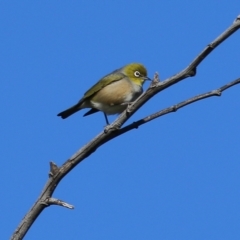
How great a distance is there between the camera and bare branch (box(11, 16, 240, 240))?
4.16m

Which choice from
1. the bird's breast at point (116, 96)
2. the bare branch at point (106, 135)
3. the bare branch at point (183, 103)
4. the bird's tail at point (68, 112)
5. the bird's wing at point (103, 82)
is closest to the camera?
Result: the bare branch at point (106, 135)

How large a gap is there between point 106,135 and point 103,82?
5222 mm

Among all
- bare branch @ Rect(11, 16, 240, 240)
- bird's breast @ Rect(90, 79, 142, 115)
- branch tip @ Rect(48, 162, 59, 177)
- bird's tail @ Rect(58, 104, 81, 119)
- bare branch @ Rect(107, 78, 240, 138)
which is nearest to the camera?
bare branch @ Rect(11, 16, 240, 240)

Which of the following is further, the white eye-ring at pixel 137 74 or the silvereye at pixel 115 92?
the white eye-ring at pixel 137 74

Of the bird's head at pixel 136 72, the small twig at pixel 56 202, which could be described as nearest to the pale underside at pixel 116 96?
the bird's head at pixel 136 72

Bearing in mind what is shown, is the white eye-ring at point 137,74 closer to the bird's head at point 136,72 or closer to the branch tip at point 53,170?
the bird's head at point 136,72

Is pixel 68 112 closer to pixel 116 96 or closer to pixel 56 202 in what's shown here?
pixel 116 96

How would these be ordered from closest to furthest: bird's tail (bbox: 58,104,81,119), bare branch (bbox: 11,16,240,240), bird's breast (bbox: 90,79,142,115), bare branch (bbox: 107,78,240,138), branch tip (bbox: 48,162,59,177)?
bare branch (bbox: 11,16,240,240)
bare branch (bbox: 107,78,240,138)
branch tip (bbox: 48,162,59,177)
bird's breast (bbox: 90,79,142,115)
bird's tail (bbox: 58,104,81,119)

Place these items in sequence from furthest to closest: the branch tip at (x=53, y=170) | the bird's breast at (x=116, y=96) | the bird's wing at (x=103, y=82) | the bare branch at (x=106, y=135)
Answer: the bird's wing at (x=103, y=82), the bird's breast at (x=116, y=96), the branch tip at (x=53, y=170), the bare branch at (x=106, y=135)

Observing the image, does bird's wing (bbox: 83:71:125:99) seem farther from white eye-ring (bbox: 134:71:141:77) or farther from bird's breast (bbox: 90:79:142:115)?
white eye-ring (bbox: 134:71:141:77)

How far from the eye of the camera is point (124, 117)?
16.1 ft

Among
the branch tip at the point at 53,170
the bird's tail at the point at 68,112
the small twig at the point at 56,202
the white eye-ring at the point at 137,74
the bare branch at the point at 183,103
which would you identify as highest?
the white eye-ring at the point at 137,74

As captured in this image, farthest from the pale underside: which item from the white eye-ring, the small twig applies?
the small twig

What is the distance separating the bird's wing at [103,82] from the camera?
385 inches
